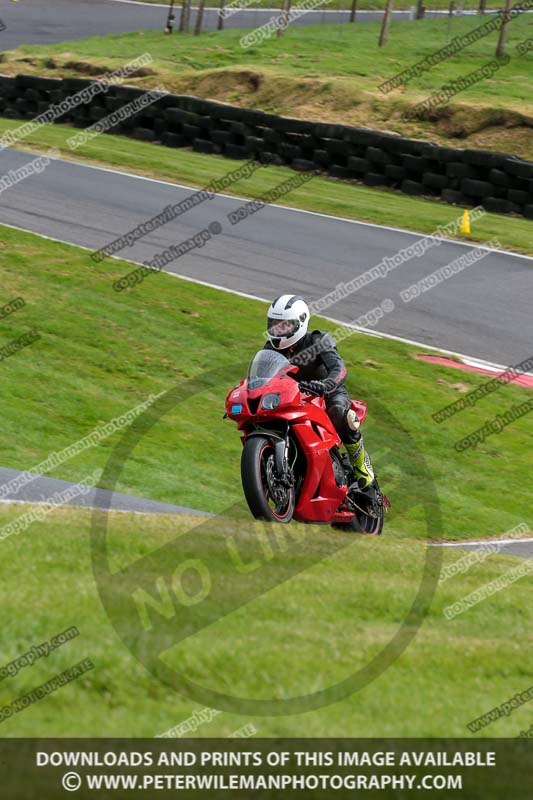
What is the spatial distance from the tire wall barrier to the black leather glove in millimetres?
16220

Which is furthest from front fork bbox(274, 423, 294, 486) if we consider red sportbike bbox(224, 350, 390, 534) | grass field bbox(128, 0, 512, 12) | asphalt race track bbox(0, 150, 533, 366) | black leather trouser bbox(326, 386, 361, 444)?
grass field bbox(128, 0, 512, 12)

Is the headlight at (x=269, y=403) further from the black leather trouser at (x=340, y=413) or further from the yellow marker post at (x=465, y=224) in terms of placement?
the yellow marker post at (x=465, y=224)

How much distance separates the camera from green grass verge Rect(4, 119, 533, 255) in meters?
23.8

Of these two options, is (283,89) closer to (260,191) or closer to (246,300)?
(260,191)

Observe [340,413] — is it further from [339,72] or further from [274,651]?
[339,72]

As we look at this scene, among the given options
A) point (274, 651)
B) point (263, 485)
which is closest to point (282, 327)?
point (263, 485)

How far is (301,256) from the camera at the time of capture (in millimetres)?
21047

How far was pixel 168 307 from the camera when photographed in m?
17.3

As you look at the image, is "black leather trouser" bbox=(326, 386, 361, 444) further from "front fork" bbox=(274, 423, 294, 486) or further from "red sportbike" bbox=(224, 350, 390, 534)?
"front fork" bbox=(274, 423, 294, 486)

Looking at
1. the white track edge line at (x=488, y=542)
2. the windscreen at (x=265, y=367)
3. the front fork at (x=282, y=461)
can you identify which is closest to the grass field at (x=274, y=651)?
the front fork at (x=282, y=461)

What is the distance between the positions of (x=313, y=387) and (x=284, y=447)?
2.18ft
